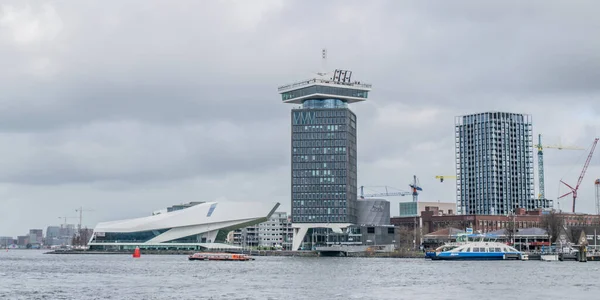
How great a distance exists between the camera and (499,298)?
65688 mm

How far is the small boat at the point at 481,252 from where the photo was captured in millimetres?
146625

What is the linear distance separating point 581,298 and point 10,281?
2114 inches

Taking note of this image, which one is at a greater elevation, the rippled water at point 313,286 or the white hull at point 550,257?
the white hull at point 550,257

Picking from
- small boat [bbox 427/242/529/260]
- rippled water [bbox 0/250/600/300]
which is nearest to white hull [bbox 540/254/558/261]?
small boat [bbox 427/242/529/260]

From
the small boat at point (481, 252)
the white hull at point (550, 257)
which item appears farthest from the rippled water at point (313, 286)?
the white hull at point (550, 257)

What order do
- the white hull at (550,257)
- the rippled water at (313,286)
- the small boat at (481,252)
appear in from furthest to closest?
the white hull at (550,257) < the small boat at (481,252) < the rippled water at (313,286)

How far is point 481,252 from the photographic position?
147000 millimetres

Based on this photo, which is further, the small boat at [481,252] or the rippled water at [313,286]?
the small boat at [481,252]

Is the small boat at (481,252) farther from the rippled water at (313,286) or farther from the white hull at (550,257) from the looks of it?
the rippled water at (313,286)

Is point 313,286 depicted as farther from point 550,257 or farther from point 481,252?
point 550,257

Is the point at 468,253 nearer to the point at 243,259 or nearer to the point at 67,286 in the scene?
the point at 243,259

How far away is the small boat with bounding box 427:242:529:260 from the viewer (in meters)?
147

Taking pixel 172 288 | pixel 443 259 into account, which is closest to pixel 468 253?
pixel 443 259

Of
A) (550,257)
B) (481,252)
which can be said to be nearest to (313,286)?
(481,252)
